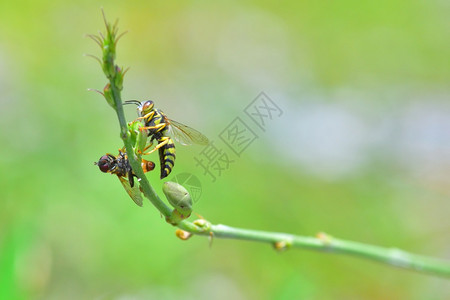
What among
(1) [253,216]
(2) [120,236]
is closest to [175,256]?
(2) [120,236]

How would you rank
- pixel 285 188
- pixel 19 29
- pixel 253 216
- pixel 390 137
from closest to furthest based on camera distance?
pixel 253 216, pixel 285 188, pixel 390 137, pixel 19 29

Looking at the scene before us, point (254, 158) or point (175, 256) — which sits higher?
point (254, 158)

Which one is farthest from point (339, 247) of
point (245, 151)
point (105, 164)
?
point (245, 151)

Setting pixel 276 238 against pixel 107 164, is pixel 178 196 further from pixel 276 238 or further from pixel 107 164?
pixel 276 238

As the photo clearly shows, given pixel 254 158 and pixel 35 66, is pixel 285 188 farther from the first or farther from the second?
pixel 35 66

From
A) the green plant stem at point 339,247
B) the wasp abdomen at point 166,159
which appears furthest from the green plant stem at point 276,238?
the wasp abdomen at point 166,159

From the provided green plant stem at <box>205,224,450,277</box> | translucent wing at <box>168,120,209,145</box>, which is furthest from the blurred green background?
translucent wing at <box>168,120,209,145</box>

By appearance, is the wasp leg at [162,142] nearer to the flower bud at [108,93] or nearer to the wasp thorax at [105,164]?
the wasp thorax at [105,164]
